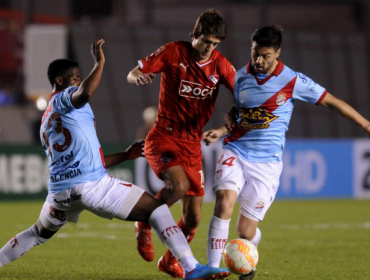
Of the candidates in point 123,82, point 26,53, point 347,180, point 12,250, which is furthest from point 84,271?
point 123,82

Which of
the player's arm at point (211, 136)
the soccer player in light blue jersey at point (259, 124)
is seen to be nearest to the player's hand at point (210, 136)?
the player's arm at point (211, 136)

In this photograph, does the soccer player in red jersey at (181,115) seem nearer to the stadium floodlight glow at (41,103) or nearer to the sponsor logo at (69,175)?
the sponsor logo at (69,175)

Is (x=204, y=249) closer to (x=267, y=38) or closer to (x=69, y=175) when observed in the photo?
(x=267, y=38)

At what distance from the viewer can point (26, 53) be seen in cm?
2114

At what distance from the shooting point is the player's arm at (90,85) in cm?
571

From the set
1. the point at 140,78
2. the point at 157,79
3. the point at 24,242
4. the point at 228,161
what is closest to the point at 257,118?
the point at 228,161

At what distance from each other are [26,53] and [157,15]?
7298 mm

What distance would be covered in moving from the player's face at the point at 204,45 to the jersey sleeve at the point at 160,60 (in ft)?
0.76

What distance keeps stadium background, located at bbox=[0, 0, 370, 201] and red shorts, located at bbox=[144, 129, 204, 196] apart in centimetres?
857

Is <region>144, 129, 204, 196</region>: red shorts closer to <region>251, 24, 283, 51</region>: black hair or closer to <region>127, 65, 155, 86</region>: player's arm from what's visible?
<region>127, 65, 155, 86</region>: player's arm

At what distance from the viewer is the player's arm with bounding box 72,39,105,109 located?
5.71 metres

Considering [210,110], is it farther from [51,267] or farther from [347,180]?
[347,180]

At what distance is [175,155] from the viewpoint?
7188 mm

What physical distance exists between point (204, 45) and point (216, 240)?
1736 millimetres
